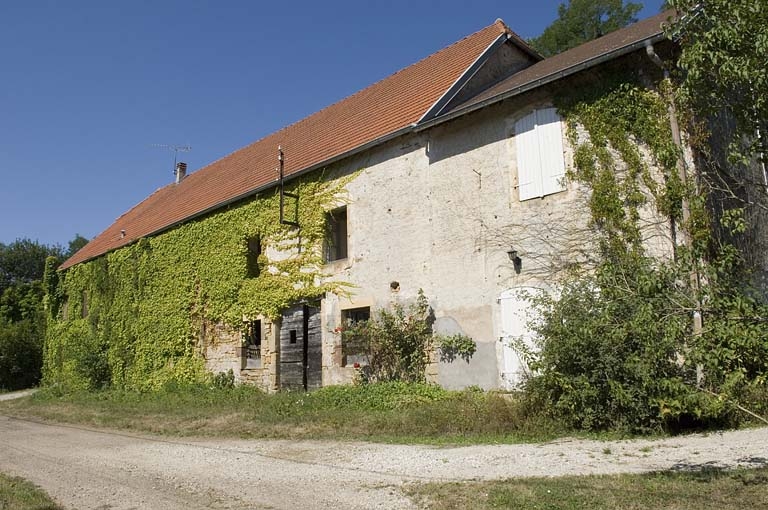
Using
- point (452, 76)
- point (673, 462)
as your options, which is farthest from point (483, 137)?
point (673, 462)

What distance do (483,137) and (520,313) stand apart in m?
3.58

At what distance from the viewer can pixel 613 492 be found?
5.28m

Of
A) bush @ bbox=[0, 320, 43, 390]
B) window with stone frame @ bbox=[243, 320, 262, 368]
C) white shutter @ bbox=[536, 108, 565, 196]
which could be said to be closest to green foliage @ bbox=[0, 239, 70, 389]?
bush @ bbox=[0, 320, 43, 390]

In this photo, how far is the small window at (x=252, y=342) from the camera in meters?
16.5

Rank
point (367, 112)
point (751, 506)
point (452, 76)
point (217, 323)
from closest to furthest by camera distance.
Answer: point (751, 506), point (452, 76), point (367, 112), point (217, 323)

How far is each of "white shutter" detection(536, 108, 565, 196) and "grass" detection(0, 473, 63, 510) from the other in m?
8.63

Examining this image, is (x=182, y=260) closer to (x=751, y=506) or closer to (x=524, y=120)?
(x=524, y=120)

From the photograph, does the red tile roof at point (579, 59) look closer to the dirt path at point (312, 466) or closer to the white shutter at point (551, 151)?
the white shutter at point (551, 151)

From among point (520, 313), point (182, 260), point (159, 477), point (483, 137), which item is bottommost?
point (159, 477)

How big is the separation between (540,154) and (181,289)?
1232 centimetres

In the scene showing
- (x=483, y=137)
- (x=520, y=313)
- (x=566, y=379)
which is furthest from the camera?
(x=483, y=137)

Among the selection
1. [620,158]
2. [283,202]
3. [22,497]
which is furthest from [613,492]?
[283,202]

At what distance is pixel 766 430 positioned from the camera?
7.35 m

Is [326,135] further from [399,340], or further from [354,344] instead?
[399,340]
